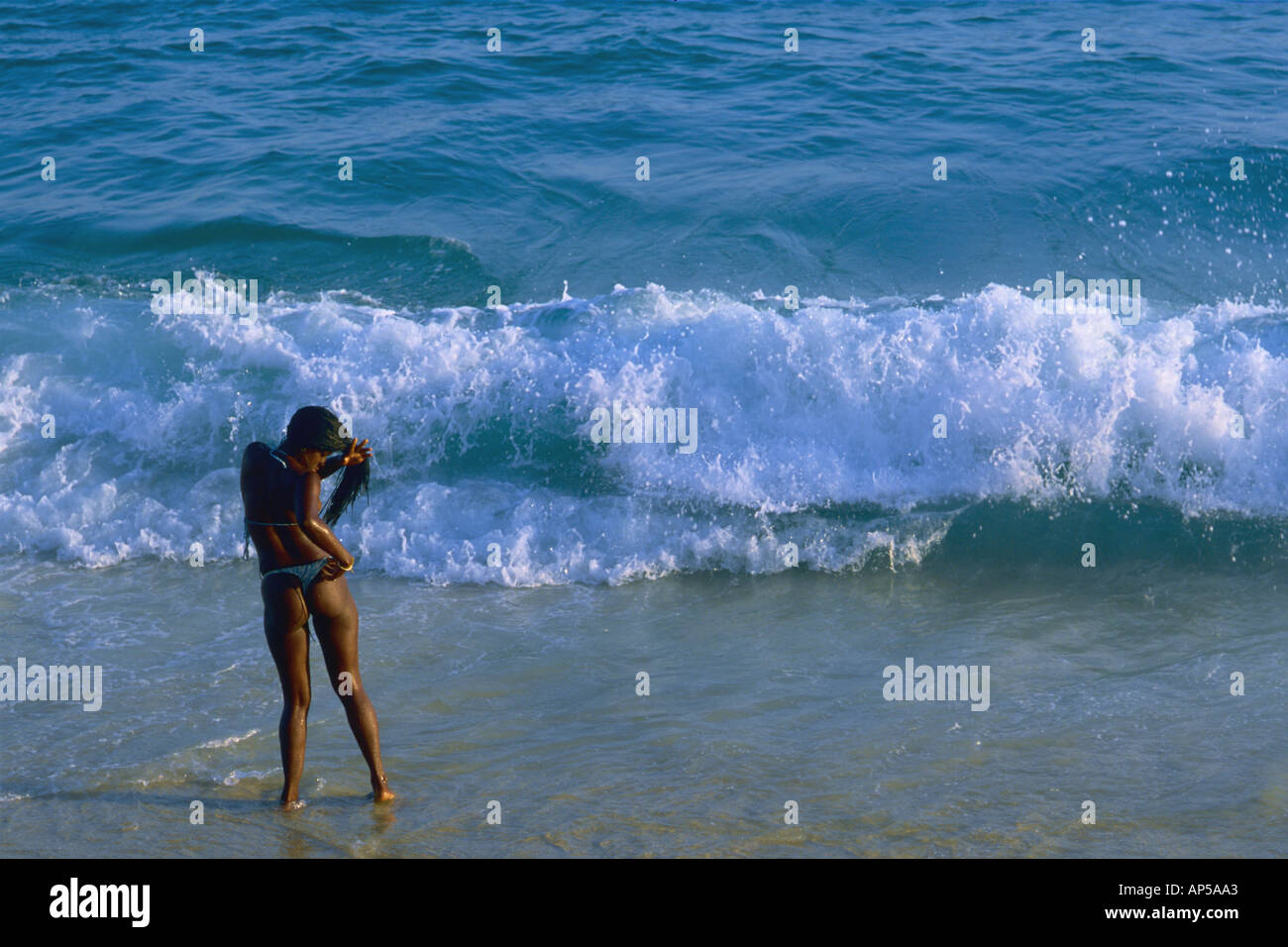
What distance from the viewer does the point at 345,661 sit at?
4.66 m

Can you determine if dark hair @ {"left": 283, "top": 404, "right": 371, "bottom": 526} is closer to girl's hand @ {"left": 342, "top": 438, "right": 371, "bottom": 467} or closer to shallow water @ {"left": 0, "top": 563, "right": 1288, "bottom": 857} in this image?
girl's hand @ {"left": 342, "top": 438, "right": 371, "bottom": 467}

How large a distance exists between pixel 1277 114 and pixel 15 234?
12.8 meters

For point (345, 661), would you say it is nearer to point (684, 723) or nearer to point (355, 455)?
point (355, 455)

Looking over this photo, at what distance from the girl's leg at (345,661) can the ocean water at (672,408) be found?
0.70 feet

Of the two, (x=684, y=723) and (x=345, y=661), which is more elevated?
(x=345, y=661)

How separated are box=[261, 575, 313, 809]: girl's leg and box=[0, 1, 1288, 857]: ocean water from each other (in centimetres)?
17

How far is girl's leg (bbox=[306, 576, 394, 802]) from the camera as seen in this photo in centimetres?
460

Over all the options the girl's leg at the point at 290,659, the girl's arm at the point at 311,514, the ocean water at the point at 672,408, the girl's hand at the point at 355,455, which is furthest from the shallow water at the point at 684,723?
the girl's hand at the point at 355,455

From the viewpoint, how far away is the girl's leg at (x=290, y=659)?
4.56 m

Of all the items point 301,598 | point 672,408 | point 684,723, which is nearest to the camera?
point 301,598

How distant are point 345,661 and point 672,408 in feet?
13.4

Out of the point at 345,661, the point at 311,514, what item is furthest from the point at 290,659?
the point at 311,514

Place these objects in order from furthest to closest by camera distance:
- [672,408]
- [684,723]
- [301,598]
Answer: [672,408] < [684,723] < [301,598]
